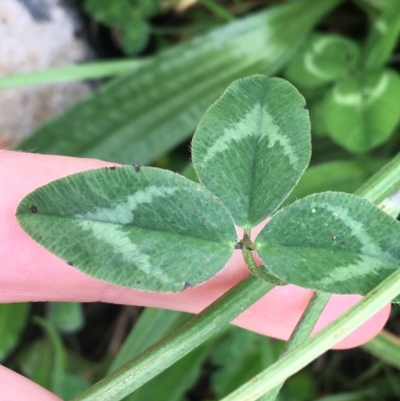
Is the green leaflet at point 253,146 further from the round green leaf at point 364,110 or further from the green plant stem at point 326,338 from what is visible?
the round green leaf at point 364,110

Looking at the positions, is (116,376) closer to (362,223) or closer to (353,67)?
(362,223)

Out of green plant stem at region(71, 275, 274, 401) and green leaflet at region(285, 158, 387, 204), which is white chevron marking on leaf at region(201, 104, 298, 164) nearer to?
green plant stem at region(71, 275, 274, 401)

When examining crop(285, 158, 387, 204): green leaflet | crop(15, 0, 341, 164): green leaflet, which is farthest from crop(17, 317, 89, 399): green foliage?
crop(285, 158, 387, 204): green leaflet

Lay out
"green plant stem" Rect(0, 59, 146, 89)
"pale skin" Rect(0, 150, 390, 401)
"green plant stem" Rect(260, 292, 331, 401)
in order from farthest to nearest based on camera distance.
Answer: "green plant stem" Rect(0, 59, 146, 89) < "pale skin" Rect(0, 150, 390, 401) < "green plant stem" Rect(260, 292, 331, 401)

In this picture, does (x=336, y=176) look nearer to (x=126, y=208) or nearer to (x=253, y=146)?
(x=253, y=146)

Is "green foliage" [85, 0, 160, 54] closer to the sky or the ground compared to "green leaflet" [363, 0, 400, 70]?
closer to the sky

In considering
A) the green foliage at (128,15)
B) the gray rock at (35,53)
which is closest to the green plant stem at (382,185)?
the green foliage at (128,15)
